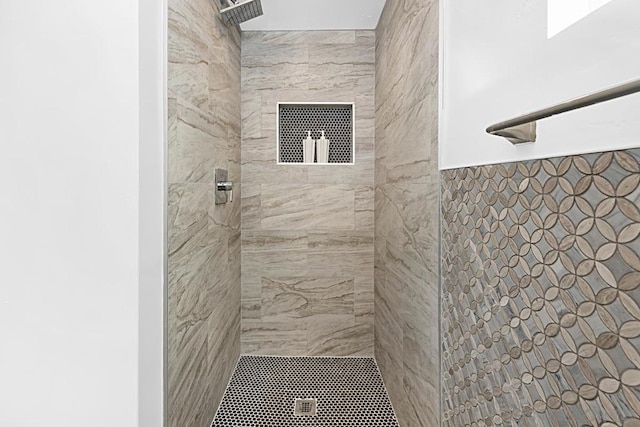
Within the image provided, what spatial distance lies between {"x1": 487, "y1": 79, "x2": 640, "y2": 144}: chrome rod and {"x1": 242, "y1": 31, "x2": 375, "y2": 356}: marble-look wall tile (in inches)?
80.7

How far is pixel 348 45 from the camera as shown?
2.94 m

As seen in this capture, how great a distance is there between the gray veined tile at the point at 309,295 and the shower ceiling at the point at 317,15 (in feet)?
5.52

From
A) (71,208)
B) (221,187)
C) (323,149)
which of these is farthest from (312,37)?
(71,208)

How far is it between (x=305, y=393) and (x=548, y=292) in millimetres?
Result: 1884

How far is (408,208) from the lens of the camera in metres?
1.94

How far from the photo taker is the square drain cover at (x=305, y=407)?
7.27 feet

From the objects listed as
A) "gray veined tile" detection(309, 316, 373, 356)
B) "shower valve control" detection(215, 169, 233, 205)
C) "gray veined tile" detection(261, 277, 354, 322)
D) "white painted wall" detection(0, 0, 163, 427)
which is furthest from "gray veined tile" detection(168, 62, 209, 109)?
"gray veined tile" detection(309, 316, 373, 356)

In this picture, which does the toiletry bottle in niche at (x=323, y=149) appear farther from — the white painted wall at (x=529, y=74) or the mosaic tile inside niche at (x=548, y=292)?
A: the mosaic tile inside niche at (x=548, y=292)

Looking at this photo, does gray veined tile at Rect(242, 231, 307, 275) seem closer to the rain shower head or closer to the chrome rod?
the rain shower head

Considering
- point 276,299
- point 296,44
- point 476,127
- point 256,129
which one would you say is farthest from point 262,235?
point 476,127

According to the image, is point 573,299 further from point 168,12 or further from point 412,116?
point 168,12

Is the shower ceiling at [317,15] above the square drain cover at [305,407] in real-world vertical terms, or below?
above

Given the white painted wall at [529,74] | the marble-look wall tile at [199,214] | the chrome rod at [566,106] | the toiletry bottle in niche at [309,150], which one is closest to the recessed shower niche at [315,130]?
the toiletry bottle in niche at [309,150]

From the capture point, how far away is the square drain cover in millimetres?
2215
